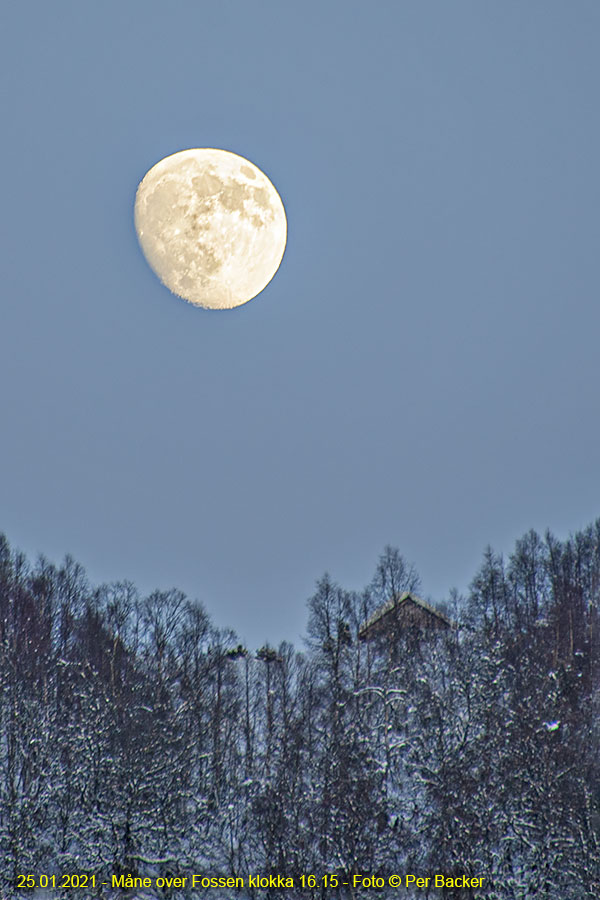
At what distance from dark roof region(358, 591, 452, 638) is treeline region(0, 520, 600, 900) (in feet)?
22.4

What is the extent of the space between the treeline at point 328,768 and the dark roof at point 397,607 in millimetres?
6825

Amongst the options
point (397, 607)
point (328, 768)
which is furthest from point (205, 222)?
point (397, 607)

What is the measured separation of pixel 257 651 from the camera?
74000 millimetres

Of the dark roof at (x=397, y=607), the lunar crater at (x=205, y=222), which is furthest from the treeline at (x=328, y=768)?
the lunar crater at (x=205, y=222)

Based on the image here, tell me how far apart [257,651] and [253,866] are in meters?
35.7

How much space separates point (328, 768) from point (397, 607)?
1002 inches

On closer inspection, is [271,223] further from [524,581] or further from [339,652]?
[524,581]

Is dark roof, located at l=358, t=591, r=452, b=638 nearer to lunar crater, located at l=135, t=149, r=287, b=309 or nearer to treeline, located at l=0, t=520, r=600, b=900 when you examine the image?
treeline, located at l=0, t=520, r=600, b=900

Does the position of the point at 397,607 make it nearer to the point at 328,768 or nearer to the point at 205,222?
the point at 328,768

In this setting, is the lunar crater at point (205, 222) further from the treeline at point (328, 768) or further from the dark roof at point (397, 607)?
the dark roof at point (397, 607)

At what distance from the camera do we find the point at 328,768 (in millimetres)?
37312

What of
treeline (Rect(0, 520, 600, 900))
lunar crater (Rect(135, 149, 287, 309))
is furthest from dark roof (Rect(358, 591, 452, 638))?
lunar crater (Rect(135, 149, 287, 309))

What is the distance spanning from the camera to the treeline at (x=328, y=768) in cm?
3416

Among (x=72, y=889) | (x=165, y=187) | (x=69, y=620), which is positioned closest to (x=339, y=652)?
(x=69, y=620)
